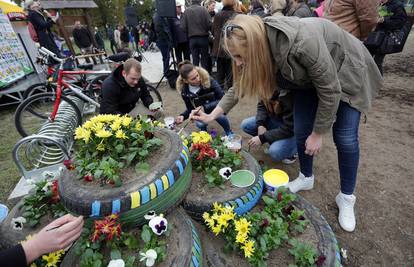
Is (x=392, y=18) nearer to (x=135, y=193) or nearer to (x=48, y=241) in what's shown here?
(x=135, y=193)

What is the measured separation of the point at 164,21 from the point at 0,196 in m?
4.78

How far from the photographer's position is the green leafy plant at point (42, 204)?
191 centimetres

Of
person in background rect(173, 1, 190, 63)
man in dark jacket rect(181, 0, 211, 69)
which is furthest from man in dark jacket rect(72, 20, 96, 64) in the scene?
man in dark jacket rect(181, 0, 211, 69)

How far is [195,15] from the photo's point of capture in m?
5.50

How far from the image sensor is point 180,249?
4.76ft

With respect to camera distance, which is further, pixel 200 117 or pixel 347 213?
pixel 200 117

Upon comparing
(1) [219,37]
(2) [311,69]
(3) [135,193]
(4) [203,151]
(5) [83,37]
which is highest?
(2) [311,69]

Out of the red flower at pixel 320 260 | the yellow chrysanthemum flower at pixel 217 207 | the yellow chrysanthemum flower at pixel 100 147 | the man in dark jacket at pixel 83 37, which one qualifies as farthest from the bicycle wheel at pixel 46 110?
the man in dark jacket at pixel 83 37

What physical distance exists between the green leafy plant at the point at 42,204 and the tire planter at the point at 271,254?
3.76ft

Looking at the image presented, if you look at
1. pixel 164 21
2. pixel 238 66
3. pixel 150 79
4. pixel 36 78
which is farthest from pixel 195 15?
pixel 36 78

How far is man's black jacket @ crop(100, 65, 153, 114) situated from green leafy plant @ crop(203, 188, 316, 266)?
91.4 inches

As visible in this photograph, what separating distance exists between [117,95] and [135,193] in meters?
2.29

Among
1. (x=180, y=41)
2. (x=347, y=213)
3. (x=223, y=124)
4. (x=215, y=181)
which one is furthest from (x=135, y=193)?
(x=180, y=41)

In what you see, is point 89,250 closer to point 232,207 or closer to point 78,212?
point 78,212
